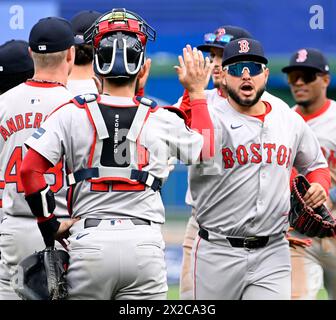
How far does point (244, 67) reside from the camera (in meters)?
6.85

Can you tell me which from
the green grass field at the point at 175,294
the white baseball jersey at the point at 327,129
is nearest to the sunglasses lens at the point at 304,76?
the white baseball jersey at the point at 327,129

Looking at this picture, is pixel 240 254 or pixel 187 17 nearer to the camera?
pixel 240 254

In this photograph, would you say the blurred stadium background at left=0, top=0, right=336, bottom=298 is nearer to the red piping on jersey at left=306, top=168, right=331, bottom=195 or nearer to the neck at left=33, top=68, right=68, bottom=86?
the red piping on jersey at left=306, top=168, right=331, bottom=195

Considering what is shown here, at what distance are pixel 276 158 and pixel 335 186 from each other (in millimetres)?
1777

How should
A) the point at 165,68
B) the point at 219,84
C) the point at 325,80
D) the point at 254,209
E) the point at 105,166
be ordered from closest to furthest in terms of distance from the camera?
the point at 105,166 → the point at 254,209 → the point at 219,84 → the point at 325,80 → the point at 165,68

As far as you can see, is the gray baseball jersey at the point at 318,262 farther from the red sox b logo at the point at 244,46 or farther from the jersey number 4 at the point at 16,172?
the jersey number 4 at the point at 16,172

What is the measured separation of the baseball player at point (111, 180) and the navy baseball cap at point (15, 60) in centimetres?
151

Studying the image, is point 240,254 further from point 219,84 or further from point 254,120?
point 219,84

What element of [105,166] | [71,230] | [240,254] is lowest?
[240,254]

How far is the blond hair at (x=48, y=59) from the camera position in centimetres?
661

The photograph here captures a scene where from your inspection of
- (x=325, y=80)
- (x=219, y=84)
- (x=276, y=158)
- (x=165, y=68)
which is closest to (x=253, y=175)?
(x=276, y=158)

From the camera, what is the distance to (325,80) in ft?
29.1

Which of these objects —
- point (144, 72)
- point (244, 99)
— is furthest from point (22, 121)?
point (244, 99)

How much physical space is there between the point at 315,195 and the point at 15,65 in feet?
7.59
